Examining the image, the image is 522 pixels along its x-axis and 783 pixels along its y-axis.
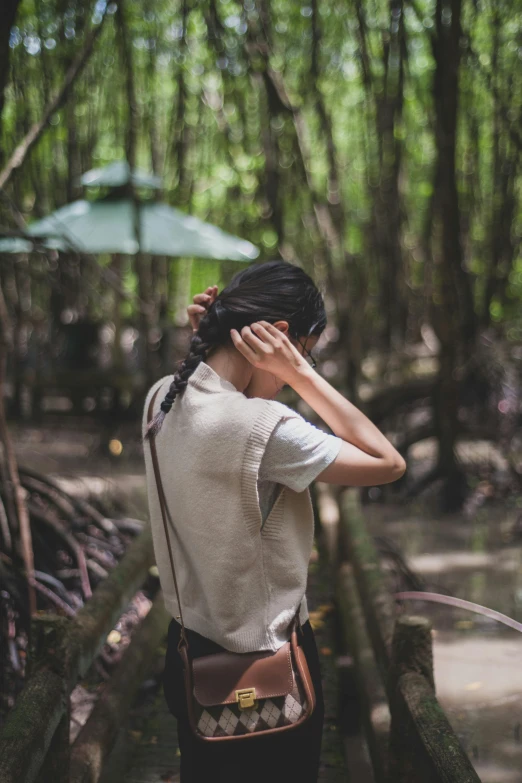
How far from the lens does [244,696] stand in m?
1.94

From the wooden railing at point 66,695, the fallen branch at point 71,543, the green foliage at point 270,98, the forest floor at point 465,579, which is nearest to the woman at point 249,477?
the wooden railing at point 66,695

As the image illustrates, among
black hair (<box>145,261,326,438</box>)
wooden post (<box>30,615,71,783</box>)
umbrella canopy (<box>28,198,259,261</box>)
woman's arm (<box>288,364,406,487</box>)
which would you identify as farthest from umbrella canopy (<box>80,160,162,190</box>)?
woman's arm (<box>288,364,406,487</box>)

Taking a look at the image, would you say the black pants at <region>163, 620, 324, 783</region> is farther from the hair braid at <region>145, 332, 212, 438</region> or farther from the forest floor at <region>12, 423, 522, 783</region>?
the forest floor at <region>12, 423, 522, 783</region>

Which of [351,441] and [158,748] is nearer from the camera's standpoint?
[351,441]

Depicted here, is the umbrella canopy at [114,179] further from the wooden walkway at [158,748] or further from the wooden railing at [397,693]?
the wooden walkway at [158,748]

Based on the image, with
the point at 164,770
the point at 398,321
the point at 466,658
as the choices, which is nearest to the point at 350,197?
the point at 398,321

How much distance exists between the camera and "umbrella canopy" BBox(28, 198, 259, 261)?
10375 mm

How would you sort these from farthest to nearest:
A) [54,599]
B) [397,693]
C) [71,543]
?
[71,543] → [54,599] → [397,693]

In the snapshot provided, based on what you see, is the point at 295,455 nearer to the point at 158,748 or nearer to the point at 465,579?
the point at 158,748

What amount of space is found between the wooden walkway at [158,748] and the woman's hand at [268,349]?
2086mm

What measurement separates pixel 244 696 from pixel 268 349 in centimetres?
70

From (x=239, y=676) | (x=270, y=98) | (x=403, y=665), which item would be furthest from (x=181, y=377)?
(x=270, y=98)

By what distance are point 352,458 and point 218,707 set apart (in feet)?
1.87

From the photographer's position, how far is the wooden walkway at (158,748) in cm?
355
